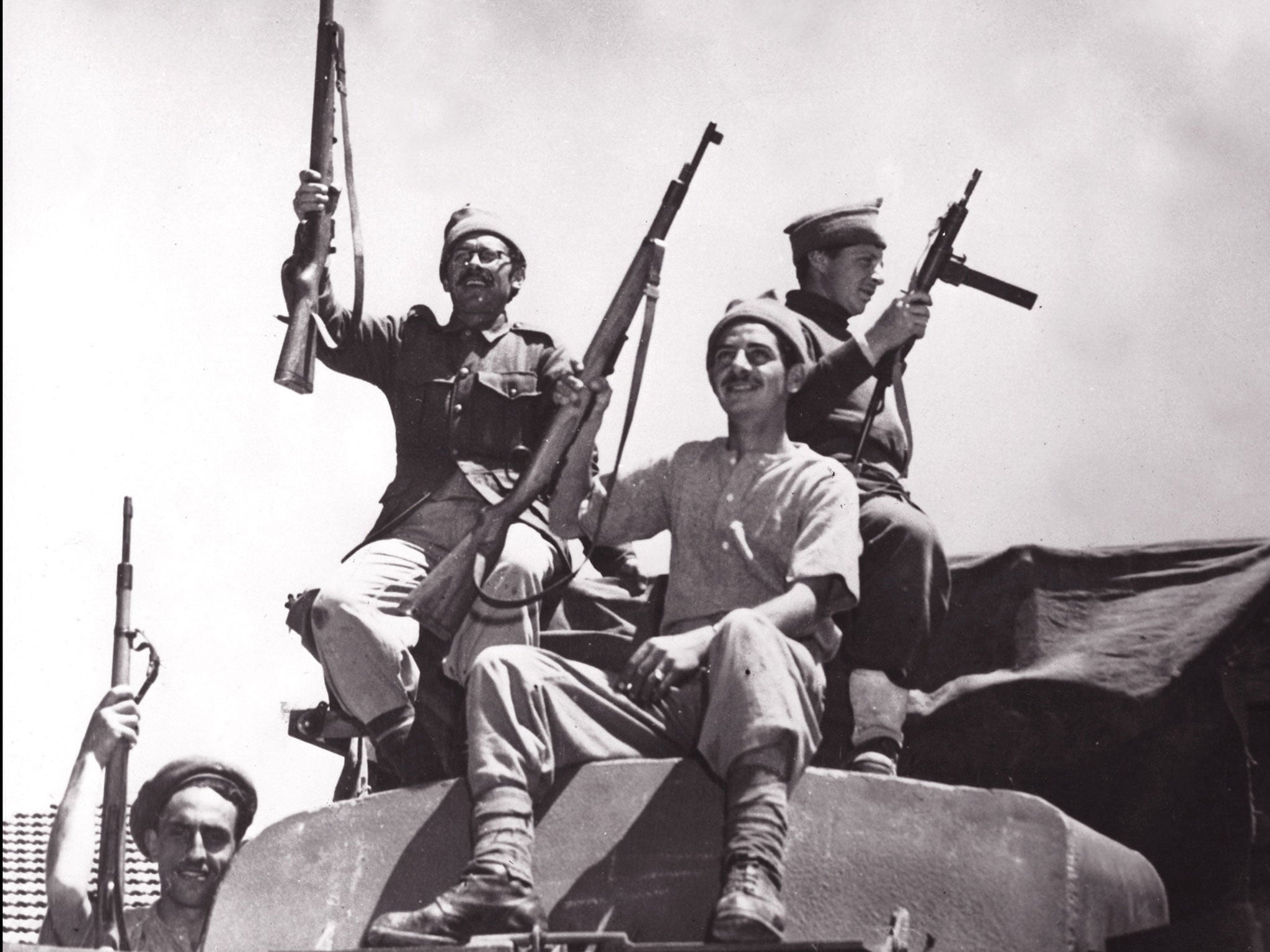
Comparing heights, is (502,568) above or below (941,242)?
below

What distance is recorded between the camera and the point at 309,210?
9.32m

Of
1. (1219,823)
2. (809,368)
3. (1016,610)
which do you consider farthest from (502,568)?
(1219,823)

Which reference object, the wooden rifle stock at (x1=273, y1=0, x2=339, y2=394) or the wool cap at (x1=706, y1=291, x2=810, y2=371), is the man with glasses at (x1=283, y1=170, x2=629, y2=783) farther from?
the wool cap at (x1=706, y1=291, x2=810, y2=371)

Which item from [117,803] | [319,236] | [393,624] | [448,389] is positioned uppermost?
[319,236]

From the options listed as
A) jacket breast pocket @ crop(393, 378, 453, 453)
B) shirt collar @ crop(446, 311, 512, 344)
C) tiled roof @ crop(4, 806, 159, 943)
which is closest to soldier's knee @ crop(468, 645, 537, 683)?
jacket breast pocket @ crop(393, 378, 453, 453)

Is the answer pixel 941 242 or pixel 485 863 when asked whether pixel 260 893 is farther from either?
pixel 941 242

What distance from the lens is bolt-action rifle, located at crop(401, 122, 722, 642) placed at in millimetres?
8539

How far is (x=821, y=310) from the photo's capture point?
31.4 ft

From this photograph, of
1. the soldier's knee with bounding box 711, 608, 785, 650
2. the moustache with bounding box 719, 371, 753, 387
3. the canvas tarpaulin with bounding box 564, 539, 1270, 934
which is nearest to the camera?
the soldier's knee with bounding box 711, 608, 785, 650

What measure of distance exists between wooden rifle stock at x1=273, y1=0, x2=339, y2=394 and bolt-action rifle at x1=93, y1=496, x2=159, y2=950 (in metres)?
1.01

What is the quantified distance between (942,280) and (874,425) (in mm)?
718

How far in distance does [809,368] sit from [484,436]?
52.7 inches

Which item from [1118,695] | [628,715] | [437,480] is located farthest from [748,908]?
[437,480]

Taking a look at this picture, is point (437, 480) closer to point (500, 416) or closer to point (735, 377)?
point (500, 416)
